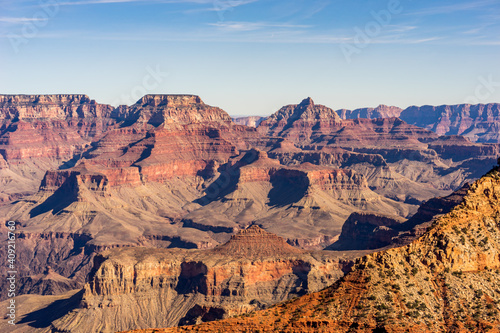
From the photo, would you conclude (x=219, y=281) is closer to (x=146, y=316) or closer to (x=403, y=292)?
(x=146, y=316)

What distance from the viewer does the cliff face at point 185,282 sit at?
115 m

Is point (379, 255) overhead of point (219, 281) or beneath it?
overhead

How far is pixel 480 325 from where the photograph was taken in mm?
39031

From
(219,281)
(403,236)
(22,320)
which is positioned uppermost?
(403,236)

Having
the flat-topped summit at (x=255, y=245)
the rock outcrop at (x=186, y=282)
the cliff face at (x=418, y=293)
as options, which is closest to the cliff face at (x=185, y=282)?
the rock outcrop at (x=186, y=282)

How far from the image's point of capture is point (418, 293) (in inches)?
1649

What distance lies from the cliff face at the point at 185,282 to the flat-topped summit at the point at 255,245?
0.21 m

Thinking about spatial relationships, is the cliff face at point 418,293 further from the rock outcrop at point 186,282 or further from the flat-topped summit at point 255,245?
the flat-topped summit at point 255,245

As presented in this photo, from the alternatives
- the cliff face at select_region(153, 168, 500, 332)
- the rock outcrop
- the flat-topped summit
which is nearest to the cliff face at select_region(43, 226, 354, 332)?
the rock outcrop

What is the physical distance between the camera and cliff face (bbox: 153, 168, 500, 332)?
3975 cm

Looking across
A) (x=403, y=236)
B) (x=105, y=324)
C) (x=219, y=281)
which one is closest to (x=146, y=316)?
(x=105, y=324)

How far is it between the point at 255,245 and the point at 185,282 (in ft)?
53.7

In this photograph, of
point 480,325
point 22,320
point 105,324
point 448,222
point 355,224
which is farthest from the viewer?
point 355,224

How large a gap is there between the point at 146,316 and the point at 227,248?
21.4m
